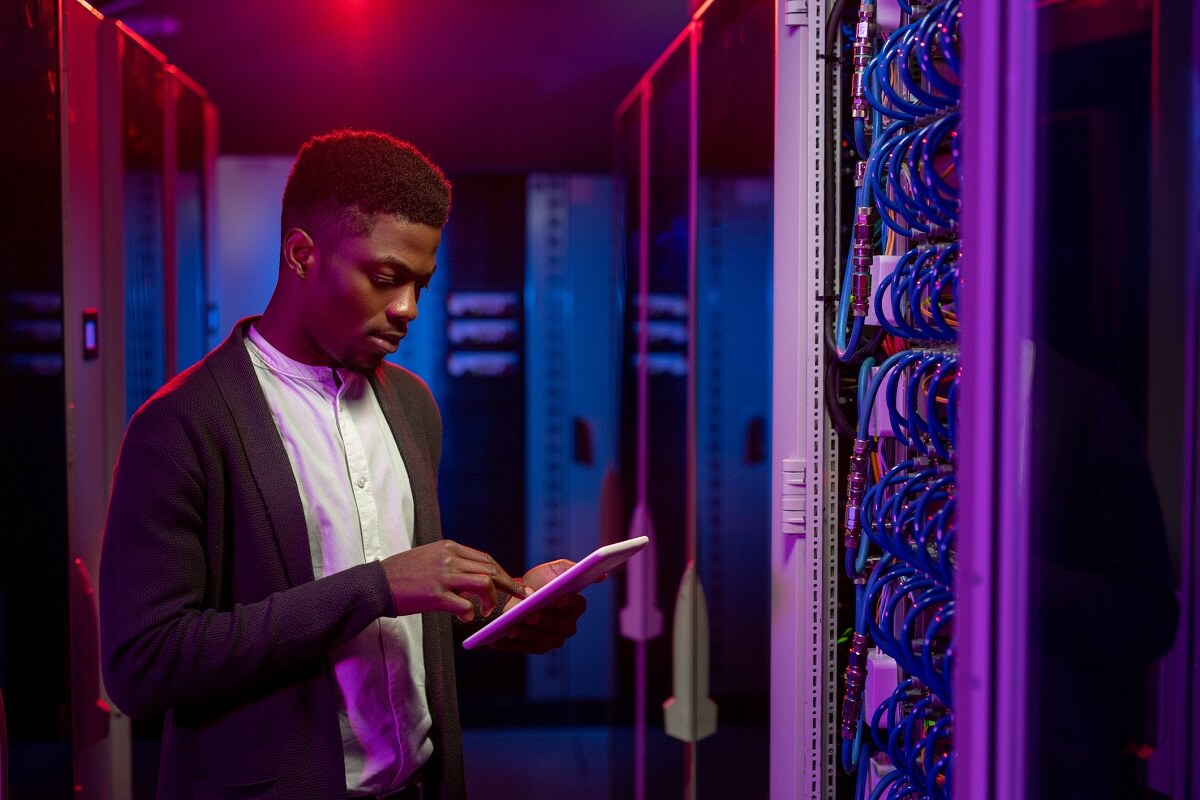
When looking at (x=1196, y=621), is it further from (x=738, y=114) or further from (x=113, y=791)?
(x=113, y=791)

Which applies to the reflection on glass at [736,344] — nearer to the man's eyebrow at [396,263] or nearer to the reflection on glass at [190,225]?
the man's eyebrow at [396,263]

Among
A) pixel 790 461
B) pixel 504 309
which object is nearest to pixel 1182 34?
pixel 790 461

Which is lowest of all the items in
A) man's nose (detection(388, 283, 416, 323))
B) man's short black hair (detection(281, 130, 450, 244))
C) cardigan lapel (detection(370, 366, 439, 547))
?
cardigan lapel (detection(370, 366, 439, 547))

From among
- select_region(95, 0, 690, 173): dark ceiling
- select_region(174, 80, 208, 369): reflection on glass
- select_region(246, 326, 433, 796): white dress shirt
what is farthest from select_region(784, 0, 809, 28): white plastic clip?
select_region(95, 0, 690, 173): dark ceiling

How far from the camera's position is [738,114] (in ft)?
8.07

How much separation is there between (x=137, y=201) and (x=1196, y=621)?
3.05m

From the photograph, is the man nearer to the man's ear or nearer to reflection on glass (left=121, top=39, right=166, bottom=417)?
the man's ear

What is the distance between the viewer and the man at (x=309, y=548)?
1492 millimetres

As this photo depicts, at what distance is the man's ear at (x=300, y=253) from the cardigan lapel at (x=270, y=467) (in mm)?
221

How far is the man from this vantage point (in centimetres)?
149

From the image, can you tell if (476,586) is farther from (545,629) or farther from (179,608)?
(179,608)

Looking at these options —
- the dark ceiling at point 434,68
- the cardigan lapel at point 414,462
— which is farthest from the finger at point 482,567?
the dark ceiling at point 434,68

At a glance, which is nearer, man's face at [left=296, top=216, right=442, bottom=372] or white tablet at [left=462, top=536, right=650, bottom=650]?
white tablet at [left=462, top=536, right=650, bottom=650]

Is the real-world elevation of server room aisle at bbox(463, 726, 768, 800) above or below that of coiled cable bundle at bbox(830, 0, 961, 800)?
below
